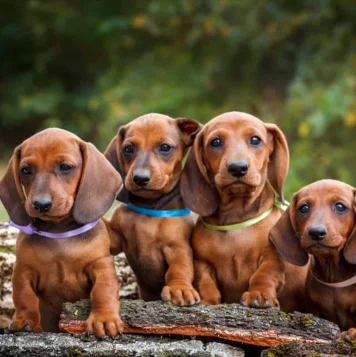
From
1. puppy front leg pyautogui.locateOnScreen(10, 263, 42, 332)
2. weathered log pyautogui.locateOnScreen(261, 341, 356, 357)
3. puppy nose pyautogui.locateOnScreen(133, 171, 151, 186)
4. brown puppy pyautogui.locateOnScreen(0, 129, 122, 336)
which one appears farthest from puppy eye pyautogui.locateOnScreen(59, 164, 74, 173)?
weathered log pyautogui.locateOnScreen(261, 341, 356, 357)

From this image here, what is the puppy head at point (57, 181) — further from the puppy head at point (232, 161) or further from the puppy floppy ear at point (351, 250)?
the puppy floppy ear at point (351, 250)

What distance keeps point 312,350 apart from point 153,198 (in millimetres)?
1476

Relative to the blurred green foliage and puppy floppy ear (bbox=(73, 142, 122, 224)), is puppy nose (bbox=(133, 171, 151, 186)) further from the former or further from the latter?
the blurred green foliage

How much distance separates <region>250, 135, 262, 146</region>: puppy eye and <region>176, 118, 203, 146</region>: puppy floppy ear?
48 centimetres

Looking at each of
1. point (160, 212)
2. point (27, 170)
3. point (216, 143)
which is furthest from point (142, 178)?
point (27, 170)

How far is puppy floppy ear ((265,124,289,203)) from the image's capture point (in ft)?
16.0

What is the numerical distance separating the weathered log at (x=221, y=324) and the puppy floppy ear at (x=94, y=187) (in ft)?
1.68

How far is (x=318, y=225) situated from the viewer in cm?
436

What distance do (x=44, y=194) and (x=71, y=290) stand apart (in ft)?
2.14

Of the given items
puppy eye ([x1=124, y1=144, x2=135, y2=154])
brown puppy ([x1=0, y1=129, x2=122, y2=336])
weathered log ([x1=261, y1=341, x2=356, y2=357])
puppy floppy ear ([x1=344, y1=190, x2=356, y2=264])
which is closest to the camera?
weathered log ([x1=261, y1=341, x2=356, y2=357])

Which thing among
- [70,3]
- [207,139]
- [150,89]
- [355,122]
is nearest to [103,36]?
[70,3]

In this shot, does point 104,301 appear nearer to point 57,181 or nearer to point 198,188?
point 57,181

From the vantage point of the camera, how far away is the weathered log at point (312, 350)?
385cm

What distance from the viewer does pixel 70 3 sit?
17.4 m
